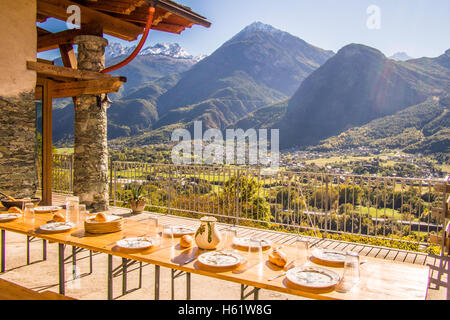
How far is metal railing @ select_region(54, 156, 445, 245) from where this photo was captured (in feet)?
14.5

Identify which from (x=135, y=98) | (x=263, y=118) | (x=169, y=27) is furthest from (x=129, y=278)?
(x=135, y=98)

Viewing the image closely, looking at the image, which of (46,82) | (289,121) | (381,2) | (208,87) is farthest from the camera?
(208,87)

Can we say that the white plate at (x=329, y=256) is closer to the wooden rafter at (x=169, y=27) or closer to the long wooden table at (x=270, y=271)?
the long wooden table at (x=270, y=271)

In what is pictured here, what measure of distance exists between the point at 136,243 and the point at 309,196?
4492mm

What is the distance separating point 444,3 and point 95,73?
3869 cm

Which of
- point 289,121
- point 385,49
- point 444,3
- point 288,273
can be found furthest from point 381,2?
point 288,273

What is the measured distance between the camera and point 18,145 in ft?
16.0

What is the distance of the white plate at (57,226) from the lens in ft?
7.55

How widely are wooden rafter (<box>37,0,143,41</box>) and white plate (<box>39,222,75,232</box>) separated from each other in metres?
4.36

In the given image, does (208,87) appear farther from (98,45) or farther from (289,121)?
(98,45)

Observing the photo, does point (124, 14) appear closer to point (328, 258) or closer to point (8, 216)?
point (8, 216)

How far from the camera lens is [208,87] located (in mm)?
59906

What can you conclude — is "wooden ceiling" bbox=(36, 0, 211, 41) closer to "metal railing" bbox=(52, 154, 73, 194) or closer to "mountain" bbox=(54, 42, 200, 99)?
"metal railing" bbox=(52, 154, 73, 194)
